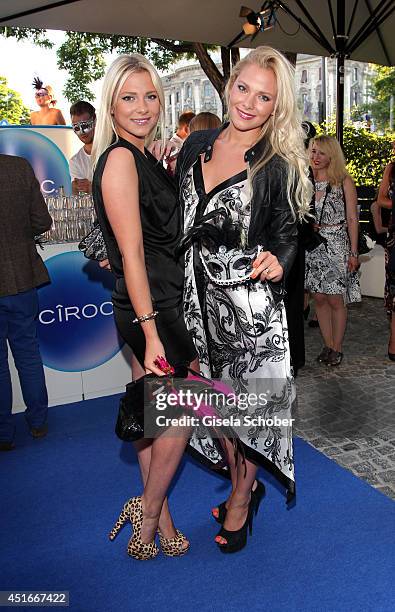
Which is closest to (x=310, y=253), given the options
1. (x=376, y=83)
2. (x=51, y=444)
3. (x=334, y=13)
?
(x=51, y=444)

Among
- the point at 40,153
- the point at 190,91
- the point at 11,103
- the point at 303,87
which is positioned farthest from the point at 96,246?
the point at 190,91

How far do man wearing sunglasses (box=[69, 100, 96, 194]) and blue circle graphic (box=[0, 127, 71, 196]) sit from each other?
22 centimetres

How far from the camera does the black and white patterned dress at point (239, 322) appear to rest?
2.09 metres

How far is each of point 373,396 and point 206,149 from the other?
260 centimetres

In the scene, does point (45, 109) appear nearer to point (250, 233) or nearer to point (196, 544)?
point (250, 233)

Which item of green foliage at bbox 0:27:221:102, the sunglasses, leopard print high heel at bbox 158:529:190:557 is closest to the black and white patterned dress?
leopard print high heel at bbox 158:529:190:557

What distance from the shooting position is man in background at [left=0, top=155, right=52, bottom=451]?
3.30m

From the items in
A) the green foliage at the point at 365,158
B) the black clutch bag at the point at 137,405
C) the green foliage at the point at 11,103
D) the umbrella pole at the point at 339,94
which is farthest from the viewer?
the green foliage at the point at 11,103

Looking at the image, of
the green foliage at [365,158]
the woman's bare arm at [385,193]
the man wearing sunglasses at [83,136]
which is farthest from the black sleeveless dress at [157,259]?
the green foliage at [365,158]

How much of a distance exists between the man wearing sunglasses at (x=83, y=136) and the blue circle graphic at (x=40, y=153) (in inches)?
8.7

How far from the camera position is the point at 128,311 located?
208cm

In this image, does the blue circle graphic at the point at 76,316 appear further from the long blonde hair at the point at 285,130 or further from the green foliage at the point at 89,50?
the green foliage at the point at 89,50

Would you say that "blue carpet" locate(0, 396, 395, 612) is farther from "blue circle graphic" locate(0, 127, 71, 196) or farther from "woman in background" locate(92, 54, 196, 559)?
"blue circle graphic" locate(0, 127, 71, 196)

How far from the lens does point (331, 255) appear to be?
4.64 meters
